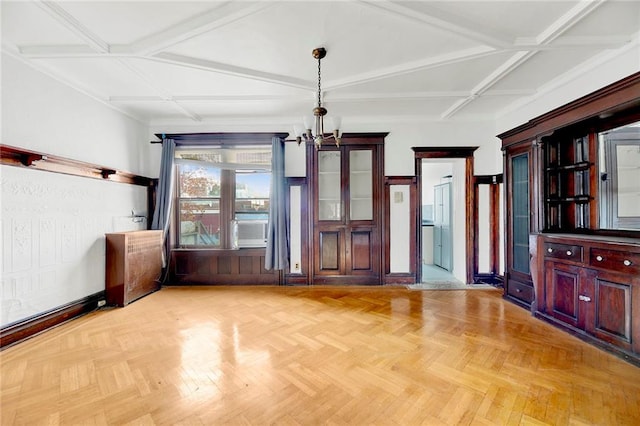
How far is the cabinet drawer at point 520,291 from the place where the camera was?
11.2ft

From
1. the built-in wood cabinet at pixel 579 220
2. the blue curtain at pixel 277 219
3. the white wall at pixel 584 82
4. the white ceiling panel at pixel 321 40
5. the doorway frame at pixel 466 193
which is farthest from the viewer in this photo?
the doorway frame at pixel 466 193

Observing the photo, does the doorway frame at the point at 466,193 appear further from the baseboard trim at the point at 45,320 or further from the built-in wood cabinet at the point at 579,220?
the baseboard trim at the point at 45,320

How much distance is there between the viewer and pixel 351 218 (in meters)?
4.56

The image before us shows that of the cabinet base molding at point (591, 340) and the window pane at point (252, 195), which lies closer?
the cabinet base molding at point (591, 340)

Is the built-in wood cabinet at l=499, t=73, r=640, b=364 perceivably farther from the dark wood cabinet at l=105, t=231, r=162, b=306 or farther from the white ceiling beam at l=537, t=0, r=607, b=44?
the dark wood cabinet at l=105, t=231, r=162, b=306

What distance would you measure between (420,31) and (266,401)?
3.19m

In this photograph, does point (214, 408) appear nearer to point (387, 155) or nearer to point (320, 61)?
point (320, 61)

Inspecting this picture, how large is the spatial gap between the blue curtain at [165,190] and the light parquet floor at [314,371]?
1526 mm

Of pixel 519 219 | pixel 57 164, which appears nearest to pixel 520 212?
pixel 519 219

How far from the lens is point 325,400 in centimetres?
173

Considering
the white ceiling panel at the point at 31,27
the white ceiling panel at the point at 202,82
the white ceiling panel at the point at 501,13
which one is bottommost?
the white ceiling panel at the point at 501,13

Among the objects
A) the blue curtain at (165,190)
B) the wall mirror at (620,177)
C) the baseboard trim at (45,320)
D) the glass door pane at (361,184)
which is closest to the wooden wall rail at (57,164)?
the blue curtain at (165,190)

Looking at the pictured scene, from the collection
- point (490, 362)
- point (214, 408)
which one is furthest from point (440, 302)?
point (214, 408)

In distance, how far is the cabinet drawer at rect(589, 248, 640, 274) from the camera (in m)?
2.20
